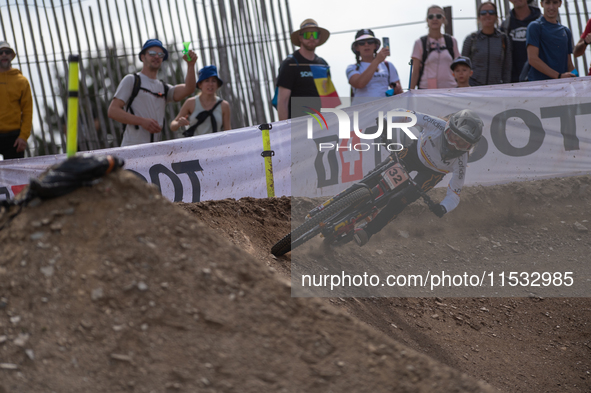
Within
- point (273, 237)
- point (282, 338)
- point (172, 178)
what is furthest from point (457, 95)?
point (282, 338)

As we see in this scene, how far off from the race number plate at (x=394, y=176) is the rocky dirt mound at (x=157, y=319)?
2923mm

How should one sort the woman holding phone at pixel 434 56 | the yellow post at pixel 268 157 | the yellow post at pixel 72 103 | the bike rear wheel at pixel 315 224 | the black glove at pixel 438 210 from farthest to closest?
the woman holding phone at pixel 434 56, the yellow post at pixel 268 157, the black glove at pixel 438 210, the bike rear wheel at pixel 315 224, the yellow post at pixel 72 103

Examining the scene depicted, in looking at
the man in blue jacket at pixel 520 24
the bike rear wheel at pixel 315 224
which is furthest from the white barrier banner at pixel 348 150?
the bike rear wheel at pixel 315 224

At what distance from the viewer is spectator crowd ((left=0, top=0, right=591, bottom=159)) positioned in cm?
676

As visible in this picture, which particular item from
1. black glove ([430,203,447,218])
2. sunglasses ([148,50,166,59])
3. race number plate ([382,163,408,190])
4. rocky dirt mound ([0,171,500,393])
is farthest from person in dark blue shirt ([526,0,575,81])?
rocky dirt mound ([0,171,500,393])

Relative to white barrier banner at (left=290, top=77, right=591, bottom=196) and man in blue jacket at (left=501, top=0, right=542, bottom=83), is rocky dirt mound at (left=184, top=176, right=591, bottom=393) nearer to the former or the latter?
white barrier banner at (left=290, top=77, right=591, bottom=196)

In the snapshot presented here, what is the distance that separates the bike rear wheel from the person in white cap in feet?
5.76

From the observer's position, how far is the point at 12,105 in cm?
710

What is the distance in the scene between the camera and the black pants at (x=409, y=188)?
225 inches

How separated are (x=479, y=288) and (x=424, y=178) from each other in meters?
1.43

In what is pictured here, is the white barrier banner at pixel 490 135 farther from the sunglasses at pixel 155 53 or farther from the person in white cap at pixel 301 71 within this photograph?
the sunglasses at pixel 155 53

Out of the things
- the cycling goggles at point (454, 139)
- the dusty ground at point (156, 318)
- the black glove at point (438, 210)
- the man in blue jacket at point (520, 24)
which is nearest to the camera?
the dusty ground at point (156, 318)

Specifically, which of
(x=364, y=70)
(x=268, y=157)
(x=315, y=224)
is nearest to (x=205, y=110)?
(x=268, y=157)

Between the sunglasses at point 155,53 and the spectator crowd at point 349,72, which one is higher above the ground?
the sunglasses at point 155,53
